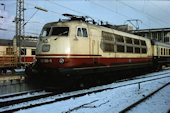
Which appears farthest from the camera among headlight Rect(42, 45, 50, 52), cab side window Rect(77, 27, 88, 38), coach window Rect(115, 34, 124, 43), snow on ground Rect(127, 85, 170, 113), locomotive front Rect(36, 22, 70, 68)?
coach window Rect(115, 34, 124, 43)

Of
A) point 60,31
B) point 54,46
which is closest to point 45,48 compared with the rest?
point 54,46

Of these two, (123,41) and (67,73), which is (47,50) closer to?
(67,73)

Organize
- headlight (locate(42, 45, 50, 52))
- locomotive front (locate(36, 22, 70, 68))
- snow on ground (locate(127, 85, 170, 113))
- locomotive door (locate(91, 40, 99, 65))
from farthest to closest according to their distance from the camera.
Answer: locomotive door (locate(91, 40, 99, 65)), headlight (locate(42, 45, 50, 52)), locomotive front (locate(36, 22, 70, 68)), snow on ground (locate(127, 85, 170, 113))

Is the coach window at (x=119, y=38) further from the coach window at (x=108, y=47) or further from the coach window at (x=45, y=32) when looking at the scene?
the coach window at (x=45, y=32)

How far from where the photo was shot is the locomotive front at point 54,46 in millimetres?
8156

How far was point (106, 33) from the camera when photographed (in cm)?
1048

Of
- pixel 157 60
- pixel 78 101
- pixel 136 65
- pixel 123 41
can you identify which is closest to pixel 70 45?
pixel 78 101

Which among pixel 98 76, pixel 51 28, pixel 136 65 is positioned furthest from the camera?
pixel 136 65

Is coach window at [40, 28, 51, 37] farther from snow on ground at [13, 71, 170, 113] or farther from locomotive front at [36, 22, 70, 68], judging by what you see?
snow on ground at [13, 71, 170, 113]

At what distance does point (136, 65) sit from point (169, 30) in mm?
38786

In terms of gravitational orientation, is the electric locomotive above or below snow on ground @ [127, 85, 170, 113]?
above

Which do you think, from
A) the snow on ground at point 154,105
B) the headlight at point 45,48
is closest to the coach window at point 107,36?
the headlight at point 45,48

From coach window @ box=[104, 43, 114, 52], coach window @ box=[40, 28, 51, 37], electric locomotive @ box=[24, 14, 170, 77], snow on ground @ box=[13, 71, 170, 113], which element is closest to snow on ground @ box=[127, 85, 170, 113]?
snow on ground @ box=[13, 71, 170, 113]

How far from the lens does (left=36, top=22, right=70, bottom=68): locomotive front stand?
816 centimetres
